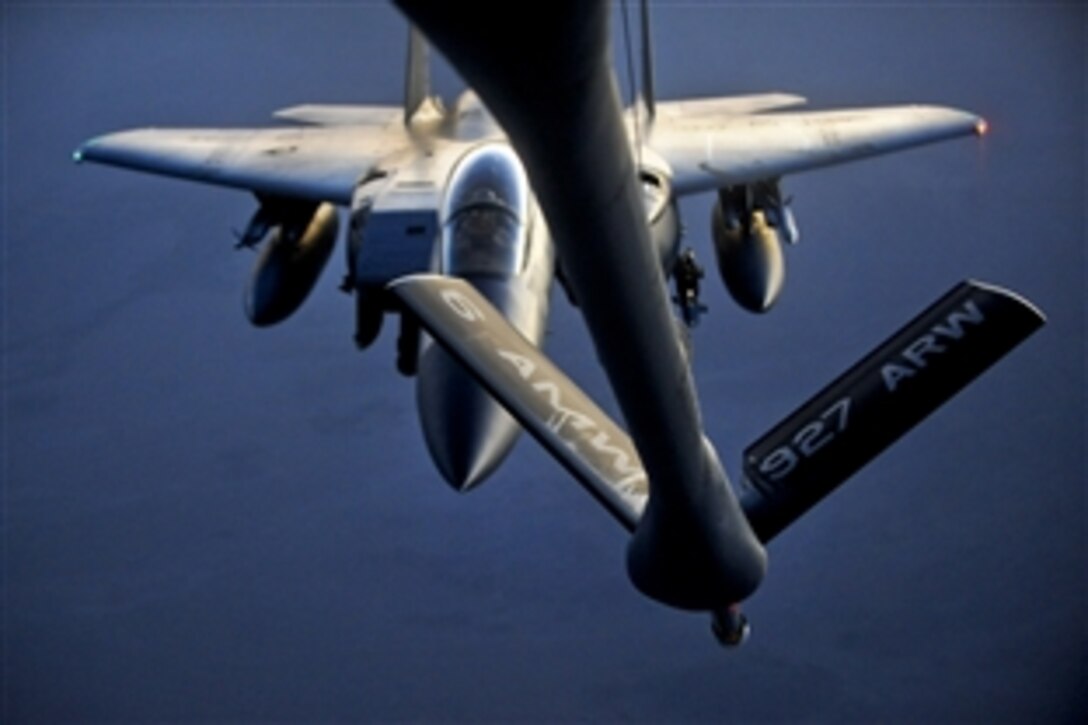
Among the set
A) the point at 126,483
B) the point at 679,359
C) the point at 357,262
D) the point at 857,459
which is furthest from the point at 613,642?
the point at 679,359

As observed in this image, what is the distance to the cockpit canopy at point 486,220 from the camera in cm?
1467

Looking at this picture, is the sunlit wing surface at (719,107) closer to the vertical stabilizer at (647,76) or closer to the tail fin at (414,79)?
the vertical stabilizer at (647,76)

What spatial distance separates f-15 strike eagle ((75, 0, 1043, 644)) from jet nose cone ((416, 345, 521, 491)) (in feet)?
0.06

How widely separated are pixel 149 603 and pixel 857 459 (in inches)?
411

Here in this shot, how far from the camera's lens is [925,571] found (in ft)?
49.8

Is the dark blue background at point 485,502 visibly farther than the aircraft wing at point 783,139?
No

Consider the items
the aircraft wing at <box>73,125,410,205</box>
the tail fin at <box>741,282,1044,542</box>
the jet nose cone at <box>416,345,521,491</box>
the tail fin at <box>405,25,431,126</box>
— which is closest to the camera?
the tail fin at <box>741,282,1044,542</box>

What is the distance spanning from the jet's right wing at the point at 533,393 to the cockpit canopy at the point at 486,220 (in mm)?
6851

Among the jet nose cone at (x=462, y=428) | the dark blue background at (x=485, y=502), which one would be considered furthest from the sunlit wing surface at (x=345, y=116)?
the jet nose cone at (x=462, y=428)

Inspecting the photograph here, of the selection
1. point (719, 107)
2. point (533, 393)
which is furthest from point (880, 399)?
point (719, 107)

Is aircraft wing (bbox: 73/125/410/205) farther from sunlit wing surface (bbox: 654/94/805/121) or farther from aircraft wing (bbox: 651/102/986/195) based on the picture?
sunlit wing surface (bbox: 654/94/805/121)

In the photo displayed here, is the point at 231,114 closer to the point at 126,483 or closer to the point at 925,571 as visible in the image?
the point at 126,483

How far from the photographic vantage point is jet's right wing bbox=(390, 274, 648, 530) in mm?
7590

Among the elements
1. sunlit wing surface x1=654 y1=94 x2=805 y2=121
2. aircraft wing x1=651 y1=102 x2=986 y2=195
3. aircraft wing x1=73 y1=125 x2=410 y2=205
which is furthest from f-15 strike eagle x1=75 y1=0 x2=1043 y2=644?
sunlit wing surface x1=654 y1=94 x2=805 y2=121
